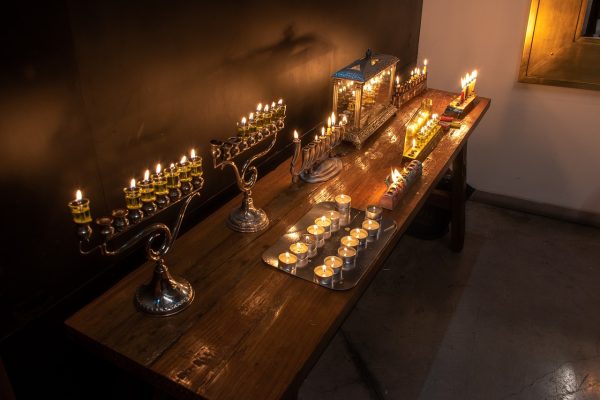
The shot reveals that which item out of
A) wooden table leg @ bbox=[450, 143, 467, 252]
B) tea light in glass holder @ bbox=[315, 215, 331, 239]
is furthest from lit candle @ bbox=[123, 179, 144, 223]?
wooden table leg @ bbox=[450, 143, 467, 252]

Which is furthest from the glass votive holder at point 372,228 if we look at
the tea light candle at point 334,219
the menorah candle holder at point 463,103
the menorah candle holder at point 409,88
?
the menorah candle holder at point 409,88

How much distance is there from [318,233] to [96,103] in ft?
3.49

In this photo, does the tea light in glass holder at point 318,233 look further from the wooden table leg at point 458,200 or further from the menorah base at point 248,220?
the wooden table leg at point 458,200

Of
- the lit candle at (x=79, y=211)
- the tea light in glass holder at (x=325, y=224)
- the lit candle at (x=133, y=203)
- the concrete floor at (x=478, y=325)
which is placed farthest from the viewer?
the concrete floor at (x=478, y=325)

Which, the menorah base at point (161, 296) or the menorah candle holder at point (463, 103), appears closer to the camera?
the menorah base at point (161, 296)

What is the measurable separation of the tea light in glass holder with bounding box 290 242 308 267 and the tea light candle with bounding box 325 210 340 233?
0.24 m

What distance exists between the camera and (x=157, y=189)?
2.12m

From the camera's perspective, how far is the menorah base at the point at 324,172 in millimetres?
2936

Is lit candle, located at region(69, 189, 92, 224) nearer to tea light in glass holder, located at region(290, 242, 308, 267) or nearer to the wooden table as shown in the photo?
the wooden table

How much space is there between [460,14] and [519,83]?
2.63 ft

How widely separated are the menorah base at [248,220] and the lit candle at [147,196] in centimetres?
53

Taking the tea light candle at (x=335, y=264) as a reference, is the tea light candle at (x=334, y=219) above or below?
above

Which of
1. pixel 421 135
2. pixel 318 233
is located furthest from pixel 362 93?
pixel 318 233

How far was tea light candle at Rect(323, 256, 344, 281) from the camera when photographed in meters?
2.18
